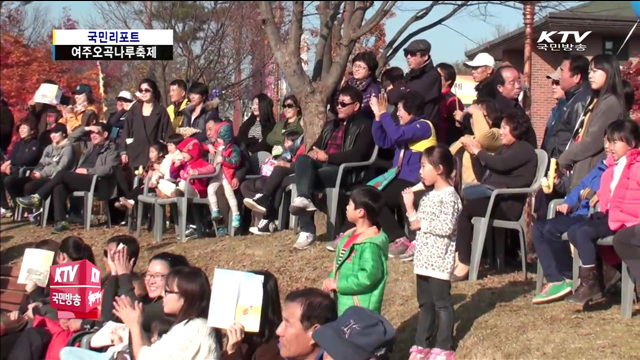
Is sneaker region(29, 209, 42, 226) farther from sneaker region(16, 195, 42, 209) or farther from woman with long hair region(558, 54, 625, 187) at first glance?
woman with long hair region(558, 54, 625, 187)

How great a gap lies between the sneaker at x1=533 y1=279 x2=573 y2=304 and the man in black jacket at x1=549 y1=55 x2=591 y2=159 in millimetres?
1350

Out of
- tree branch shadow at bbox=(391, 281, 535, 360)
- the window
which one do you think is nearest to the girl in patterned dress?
tree branch shadow at bbox=(391, 281, 535, 360)

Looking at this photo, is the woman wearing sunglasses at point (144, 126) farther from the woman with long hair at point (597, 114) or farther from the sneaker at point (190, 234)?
the woman with long hair at point (597, 114)

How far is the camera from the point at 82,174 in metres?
12.6

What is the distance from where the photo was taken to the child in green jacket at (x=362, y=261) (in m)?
6.17

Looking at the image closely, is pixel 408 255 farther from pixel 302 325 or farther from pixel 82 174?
pixel 82 174

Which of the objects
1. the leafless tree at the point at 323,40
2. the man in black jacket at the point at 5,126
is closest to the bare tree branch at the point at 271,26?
the leafless tree at the point at 323,40

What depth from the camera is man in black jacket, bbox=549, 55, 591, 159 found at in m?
7.98

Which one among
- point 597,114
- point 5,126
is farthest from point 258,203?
point 5,126

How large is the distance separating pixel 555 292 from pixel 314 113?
3.75 metres

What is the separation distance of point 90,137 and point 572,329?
26.5 ft

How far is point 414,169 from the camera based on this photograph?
28.0 ft

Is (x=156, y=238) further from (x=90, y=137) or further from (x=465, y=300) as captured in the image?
(x=465, y=300)

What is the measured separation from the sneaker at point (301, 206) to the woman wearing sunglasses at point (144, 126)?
339cm
